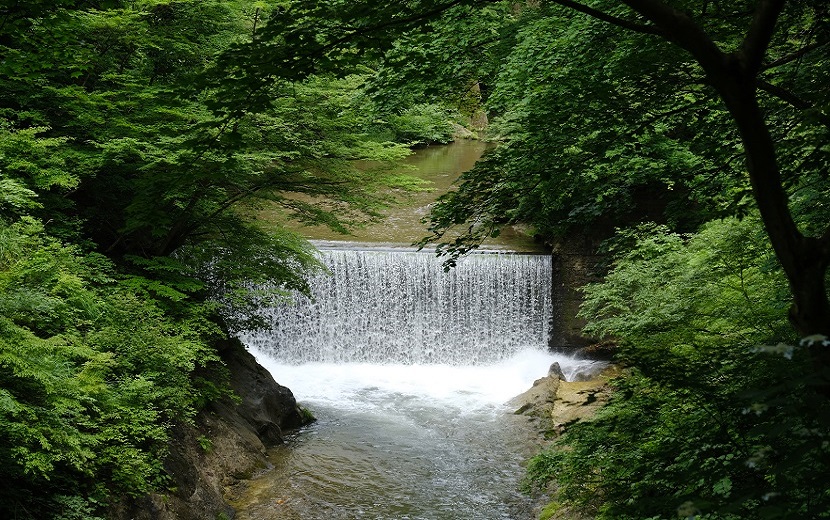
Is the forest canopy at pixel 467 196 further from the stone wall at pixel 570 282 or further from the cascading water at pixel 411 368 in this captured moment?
the stone wall at pixel 570 282

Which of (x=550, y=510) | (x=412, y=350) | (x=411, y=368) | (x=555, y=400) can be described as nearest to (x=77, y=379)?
(x=550, y=510)

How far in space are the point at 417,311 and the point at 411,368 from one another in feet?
4.07

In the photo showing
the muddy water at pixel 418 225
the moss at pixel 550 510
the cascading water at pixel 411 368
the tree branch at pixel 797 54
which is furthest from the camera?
the muddy water at pixel 418 225

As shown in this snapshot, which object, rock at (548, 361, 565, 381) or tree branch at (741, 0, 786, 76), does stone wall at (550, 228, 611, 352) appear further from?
tree branch at (741, 0, 786, 76)

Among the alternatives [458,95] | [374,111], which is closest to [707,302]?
[458,95]

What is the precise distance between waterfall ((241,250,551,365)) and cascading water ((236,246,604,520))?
2 cm

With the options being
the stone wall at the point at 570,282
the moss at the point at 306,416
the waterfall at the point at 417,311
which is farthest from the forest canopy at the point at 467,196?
the stone wall at the point at 570,282

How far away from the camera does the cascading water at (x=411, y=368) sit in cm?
862

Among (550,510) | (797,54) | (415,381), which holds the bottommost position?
(550,510)

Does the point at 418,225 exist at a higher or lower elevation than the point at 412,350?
higher

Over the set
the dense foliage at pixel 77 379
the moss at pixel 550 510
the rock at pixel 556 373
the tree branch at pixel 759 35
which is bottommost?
the moss at pixel 550 510

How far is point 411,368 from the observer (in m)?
14.0

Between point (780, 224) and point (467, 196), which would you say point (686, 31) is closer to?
point (780, 224)

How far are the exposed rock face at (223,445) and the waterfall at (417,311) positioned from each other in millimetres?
3560
